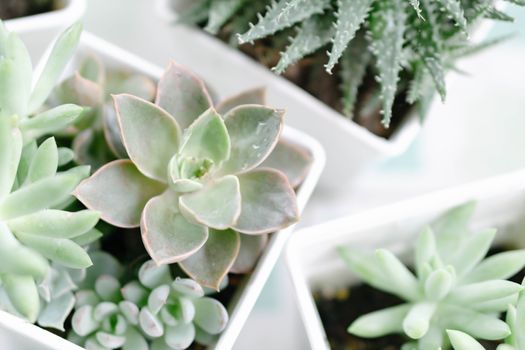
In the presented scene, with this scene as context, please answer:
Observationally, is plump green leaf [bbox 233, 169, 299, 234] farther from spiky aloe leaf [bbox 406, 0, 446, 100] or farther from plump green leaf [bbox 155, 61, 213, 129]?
spiky aloe leaf [bbox 406, 0, 446, 100]

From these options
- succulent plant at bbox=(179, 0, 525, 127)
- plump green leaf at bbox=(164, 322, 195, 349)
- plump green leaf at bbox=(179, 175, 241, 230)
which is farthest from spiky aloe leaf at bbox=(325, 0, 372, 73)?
plump green leaf at bbox=(164, 322, 195, 349)

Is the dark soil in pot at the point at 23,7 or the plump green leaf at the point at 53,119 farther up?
the plump green leaf at the point at 53,119

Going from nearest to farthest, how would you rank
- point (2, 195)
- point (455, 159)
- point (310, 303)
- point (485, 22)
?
point (2, 195)
point (310, 303)
point (485, 22)
point (455, 159)

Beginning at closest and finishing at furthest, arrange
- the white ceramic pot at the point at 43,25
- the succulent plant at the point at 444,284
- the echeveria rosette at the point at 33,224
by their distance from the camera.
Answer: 1. the echeveria rosette at the point at 33,224
2. the succulent plant at the point at 444,284
3. the white ceramic pot at the point at 43,25

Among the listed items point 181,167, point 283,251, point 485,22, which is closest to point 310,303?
point 283,251

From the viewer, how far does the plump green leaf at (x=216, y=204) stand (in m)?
0.53

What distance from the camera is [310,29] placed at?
2.20 ft

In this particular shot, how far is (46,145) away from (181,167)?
0.09 m

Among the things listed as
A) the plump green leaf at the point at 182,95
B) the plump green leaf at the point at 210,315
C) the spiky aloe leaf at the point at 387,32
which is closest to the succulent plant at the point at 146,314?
the plump green leaf at the point at 210,315

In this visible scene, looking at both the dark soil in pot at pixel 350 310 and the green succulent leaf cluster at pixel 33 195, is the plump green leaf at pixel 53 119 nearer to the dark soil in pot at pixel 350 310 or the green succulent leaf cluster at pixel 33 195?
the green succulent leaf cluster at pixel 33 195

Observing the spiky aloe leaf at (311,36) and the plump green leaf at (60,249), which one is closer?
the plump green leaf at (60,249)

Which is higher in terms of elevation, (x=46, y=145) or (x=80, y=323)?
(x=46, y=145)

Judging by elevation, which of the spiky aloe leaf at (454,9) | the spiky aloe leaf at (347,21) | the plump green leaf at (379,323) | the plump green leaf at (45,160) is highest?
the spiky aloe leaf at (454,9)

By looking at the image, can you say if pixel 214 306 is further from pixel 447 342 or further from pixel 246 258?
pixel 447 342
